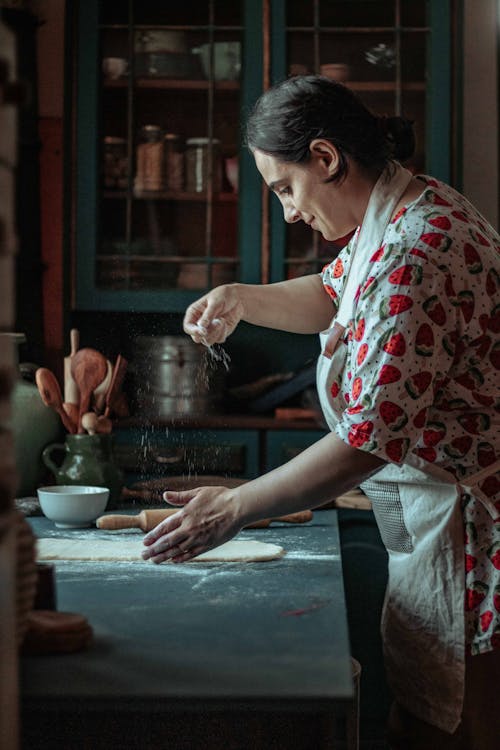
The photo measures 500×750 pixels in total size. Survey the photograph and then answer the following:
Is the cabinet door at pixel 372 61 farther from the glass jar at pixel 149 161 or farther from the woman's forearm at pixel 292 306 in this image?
the woman's forearm at pixel 292 306

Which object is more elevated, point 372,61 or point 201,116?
point 372,61

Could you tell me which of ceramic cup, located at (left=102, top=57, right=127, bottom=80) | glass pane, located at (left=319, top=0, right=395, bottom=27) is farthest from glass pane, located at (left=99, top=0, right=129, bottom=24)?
glass pane, located at (left=319, top=0, right=395, bottom=27)

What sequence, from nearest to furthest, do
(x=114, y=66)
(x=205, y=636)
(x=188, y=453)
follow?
(x=205, y=636) < (x=188, y=453) < (x=114, y=66)

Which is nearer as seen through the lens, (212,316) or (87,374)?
(212,316)

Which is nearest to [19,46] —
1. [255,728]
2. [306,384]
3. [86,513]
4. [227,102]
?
[227,102]

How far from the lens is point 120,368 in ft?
6.94

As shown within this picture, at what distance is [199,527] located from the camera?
136 centimetres

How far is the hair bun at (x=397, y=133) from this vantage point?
161cm

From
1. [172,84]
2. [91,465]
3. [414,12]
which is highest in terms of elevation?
[414,12]

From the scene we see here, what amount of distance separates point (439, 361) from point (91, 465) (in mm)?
867

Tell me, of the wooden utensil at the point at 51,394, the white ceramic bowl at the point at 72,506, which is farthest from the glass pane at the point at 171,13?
the white ceramic bowl at the point at 72,506

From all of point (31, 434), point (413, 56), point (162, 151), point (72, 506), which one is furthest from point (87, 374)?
point (413, 56)

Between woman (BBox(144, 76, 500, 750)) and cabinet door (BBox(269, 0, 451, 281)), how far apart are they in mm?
1303

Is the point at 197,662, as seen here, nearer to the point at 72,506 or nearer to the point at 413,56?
the point at 72,506
